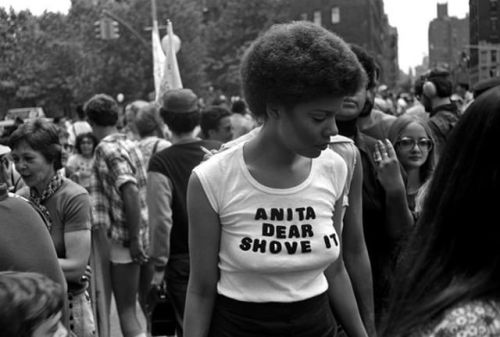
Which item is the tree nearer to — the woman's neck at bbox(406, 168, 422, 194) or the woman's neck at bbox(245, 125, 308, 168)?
the woman's neck at bbox(406, 168, 422, 194)

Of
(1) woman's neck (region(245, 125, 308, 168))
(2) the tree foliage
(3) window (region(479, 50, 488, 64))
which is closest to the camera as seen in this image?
(1) woman's neck (region(245, 125, 308, 168))

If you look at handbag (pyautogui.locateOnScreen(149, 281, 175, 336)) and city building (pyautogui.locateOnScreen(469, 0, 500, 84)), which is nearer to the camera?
handbag (pyautogui.locateOnScreen(149, 281, 175, 336))

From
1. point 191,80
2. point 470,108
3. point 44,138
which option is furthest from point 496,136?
point 191,80

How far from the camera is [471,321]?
149 cm

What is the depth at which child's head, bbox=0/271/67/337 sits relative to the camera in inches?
80.8

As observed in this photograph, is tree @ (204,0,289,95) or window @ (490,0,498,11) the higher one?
window @ (490,0,498,11)

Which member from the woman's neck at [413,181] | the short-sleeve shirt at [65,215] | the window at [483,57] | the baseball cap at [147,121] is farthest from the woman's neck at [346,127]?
the window at [483,57]

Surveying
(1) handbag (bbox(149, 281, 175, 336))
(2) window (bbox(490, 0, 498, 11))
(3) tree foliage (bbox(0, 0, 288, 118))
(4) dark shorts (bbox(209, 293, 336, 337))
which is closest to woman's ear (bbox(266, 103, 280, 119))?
(4) dark shorts (bbox(209, 293, 336, 337))

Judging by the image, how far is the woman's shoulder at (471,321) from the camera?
149 centimetres

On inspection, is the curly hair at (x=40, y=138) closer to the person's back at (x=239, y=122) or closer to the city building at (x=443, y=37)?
the person's back at (x=239, y=122)

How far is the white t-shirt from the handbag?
2014 mm

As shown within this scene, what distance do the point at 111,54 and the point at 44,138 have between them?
182 feet

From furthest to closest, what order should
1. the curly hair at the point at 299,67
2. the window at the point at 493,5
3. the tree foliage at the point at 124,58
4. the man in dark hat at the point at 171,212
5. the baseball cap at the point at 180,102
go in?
the tree foliage at the point at 124,58, the window at the point at 493,5, the baseball cap at the point at 180,102, the man in dark hat at the point at 171,212, the curly hair at the point at 299,67

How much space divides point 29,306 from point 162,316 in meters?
2.86
